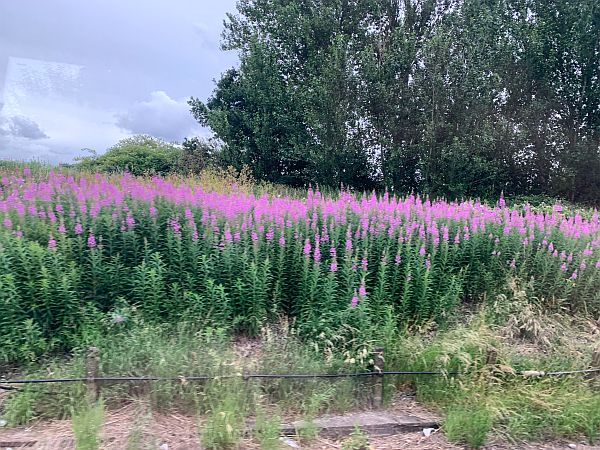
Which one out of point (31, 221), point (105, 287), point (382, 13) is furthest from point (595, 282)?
point (382, 13)

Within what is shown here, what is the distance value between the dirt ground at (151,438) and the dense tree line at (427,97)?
9.67 metres

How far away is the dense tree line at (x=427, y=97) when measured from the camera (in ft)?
41.2

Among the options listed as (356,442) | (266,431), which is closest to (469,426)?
(356,442)

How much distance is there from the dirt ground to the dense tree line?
9669mm

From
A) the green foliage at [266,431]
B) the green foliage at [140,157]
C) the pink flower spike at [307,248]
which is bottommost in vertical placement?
the green foliage at [266,431]

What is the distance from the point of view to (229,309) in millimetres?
4371

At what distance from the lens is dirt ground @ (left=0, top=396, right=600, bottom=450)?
3207 mm

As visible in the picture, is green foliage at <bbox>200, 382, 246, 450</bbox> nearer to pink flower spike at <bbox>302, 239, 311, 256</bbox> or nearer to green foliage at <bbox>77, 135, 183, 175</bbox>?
pink flower spike at <bbox>302, 239, 311, 256</bbox>

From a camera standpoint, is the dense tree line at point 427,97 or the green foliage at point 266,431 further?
the dense tree line at point 427,97

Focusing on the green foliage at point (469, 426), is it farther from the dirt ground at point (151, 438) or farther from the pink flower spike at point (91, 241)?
the pink flower spike at point (91, 241)

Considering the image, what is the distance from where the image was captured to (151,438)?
3.29 meters

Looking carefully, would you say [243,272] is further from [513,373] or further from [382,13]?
[382,13]

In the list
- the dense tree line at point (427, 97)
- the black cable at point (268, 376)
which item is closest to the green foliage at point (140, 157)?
the dense tree line at point (427, 97)

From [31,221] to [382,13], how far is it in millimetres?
12877
